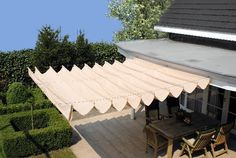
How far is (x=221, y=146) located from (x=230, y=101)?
193cm

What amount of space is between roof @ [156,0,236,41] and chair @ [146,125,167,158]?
522 centimetres

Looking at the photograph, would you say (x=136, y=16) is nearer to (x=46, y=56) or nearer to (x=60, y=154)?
(x=46, y=56)

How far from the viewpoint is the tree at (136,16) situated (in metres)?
22.5

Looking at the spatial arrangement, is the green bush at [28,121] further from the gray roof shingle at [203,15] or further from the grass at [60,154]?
the gray roof shingle at [203,15]

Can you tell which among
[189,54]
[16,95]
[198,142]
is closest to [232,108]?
[189,54]

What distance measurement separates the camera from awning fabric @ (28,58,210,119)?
855 centimetres

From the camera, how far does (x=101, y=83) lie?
33.0 ft

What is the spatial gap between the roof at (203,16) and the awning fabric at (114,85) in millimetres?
3787

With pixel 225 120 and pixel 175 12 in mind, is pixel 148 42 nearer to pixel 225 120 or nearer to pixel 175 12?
pixel 175 12

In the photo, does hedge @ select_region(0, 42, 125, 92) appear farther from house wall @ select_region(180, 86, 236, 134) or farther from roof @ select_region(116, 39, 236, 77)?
house wall @ select_region(180, 86, 236, 134)

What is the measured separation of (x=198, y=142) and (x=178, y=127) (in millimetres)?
1041

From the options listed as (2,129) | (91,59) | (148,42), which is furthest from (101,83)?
(91,59)

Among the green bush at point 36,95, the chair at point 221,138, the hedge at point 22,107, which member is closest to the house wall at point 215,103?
the chair at point 221,138

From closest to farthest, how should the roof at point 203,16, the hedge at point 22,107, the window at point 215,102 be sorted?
1. the window at point 215,102
2. the roof at point 203,16
3. the hedge at point 22,107
